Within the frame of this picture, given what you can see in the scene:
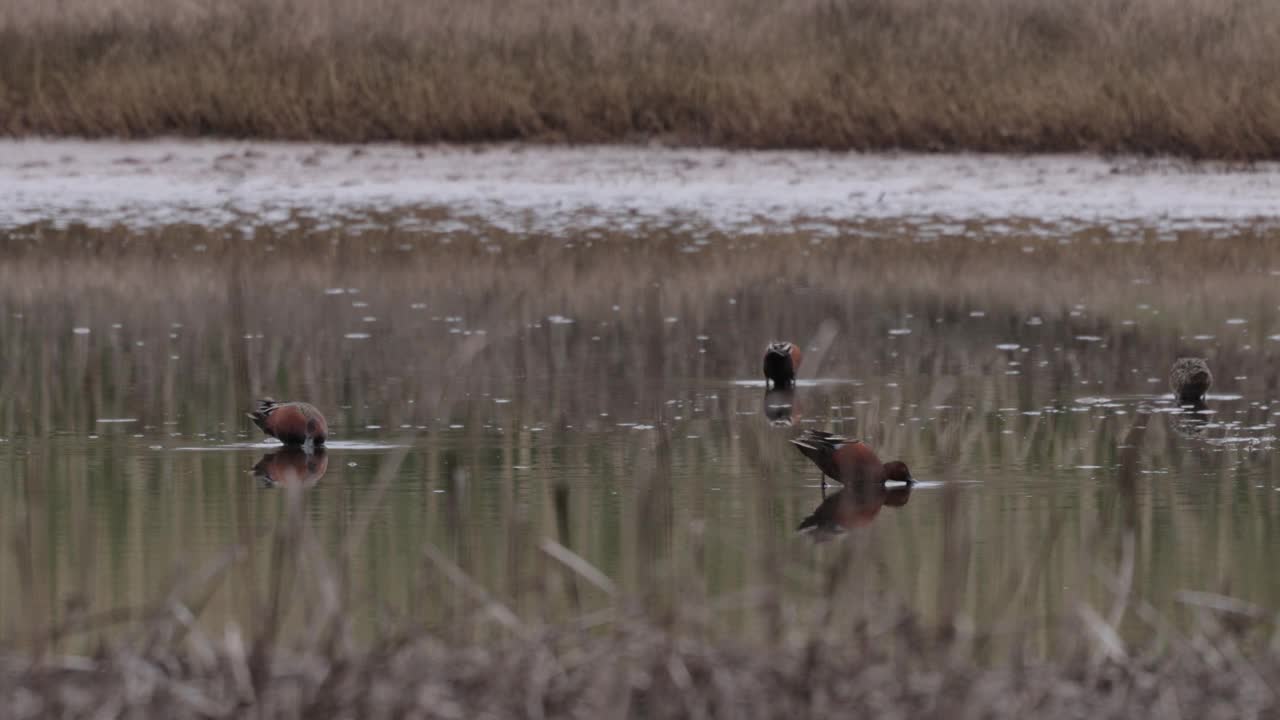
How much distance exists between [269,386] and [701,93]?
1125cm

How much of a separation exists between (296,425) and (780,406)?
72.2 inches

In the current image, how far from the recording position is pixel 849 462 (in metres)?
6.50

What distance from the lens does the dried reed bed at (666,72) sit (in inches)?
749

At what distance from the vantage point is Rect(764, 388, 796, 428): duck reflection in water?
8102mm

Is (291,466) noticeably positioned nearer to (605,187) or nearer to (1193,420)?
(1193,420)

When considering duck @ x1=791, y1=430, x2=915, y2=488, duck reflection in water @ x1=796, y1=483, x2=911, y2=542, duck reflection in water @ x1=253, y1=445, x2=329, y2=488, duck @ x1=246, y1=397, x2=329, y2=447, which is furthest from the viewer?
duck @ x1=246, y1=397, x2=329, y2=447

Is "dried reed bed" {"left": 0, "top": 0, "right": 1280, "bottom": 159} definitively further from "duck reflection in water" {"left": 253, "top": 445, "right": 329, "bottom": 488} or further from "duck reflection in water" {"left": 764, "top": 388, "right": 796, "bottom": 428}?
"duck reflection in water" {"left": 253, "top": 445, "right": 329, "bottom": 488}

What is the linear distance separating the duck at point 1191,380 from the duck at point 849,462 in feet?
6.48

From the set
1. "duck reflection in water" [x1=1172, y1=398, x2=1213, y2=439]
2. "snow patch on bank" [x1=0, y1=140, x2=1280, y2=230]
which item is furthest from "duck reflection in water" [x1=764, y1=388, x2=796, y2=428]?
"snow patch on bank" [x1=0, y1=140, x2=1280, y2=230]

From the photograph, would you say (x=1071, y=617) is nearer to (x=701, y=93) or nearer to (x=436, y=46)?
(x=701, y=93)

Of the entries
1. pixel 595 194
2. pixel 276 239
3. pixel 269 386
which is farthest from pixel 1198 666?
pixel 595 194

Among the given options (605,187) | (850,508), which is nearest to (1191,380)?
(850,508)

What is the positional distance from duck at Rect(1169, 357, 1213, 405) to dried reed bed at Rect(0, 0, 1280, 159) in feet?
33.6

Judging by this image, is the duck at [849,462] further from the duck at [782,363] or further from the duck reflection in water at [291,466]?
the duck at [782,363]
